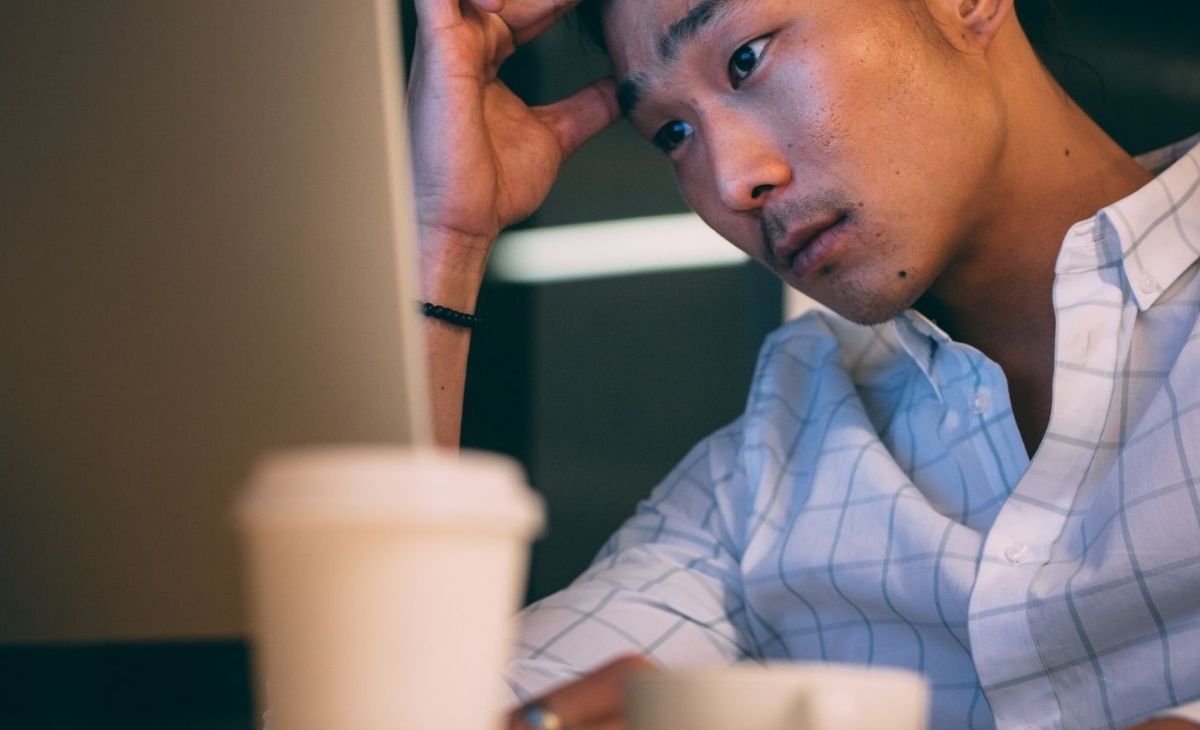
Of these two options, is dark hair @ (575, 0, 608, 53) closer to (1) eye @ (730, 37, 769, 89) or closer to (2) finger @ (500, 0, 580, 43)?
(2) finger @ (500, 0, 580, 43)

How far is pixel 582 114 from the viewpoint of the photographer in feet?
4.76

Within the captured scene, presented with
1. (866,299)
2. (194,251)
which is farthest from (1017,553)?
(194,251)

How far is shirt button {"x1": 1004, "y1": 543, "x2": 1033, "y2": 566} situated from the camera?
1.07m

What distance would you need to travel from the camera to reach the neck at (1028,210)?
1.33 meters

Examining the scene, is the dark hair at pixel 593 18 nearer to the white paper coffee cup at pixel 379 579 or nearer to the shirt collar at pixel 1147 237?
the shirt collar at pixel 1147 237

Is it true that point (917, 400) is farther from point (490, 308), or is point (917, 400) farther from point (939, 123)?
point (490, 308)

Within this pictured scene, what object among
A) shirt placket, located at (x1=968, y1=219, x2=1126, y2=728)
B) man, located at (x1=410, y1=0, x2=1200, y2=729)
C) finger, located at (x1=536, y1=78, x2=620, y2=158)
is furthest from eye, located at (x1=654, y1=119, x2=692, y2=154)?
shirt placket, located at (x1=968, y1=219, x2=1126, y2=728)

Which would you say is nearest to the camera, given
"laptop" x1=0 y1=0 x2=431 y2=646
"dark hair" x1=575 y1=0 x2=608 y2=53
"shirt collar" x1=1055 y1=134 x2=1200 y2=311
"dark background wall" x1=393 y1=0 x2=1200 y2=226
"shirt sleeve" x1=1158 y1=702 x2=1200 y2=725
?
"laptop" x1=0 y1=0 x2=431 y2=646

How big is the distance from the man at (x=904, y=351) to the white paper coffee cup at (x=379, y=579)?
807 mm

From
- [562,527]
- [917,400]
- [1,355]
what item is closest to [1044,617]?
[917,400]

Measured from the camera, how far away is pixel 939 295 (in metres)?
1.42

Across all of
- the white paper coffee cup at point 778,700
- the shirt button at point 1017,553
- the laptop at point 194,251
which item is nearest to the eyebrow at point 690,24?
the shirt button at point 1017,553

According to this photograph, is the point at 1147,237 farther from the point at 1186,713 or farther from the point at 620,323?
the point at 620,323

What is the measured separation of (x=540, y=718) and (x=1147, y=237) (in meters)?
0.85
